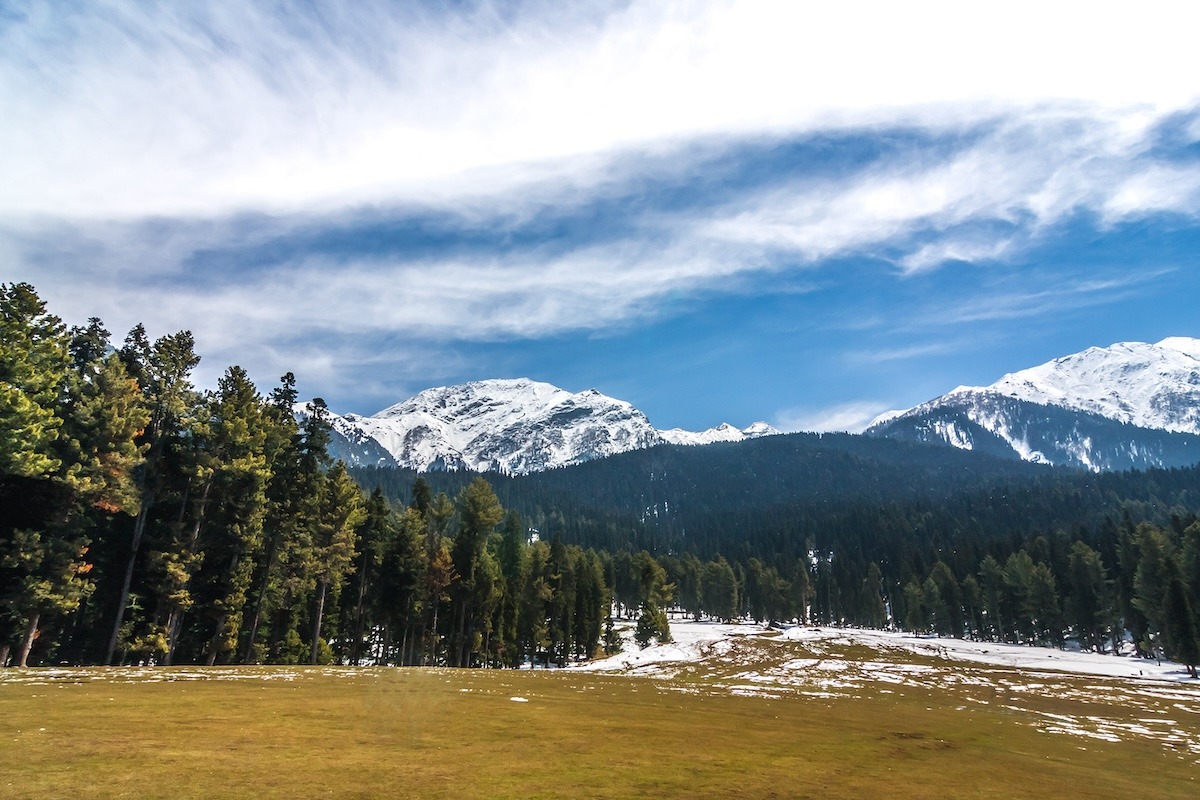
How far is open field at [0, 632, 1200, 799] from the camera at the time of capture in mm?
16500

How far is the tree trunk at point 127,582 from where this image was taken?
46.6 m

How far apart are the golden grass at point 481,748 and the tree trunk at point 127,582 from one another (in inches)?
437

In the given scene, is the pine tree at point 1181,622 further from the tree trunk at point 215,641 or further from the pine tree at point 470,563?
the tree trunk at point 215,641

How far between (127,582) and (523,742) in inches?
1536

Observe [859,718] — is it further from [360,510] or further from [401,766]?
[360,510]

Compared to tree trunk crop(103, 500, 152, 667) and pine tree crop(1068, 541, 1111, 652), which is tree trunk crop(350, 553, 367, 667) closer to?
tree trunk crop(103, 500, 152, 667)

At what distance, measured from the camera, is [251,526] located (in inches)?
2050

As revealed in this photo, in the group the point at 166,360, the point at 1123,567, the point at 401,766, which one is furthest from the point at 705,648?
the point at 401,766

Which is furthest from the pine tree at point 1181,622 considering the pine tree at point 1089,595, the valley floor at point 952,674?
the pine tree at point 1089,595

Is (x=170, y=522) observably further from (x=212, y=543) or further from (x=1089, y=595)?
(x=1089, y=595)

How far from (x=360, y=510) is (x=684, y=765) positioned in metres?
59.8

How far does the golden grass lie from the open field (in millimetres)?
108

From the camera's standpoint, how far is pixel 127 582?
46625 millimetres

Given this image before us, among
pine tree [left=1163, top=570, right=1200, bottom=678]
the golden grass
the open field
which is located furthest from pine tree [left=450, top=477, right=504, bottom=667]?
pine tree [left=1163, top=570, right=1200, bottom=678]
